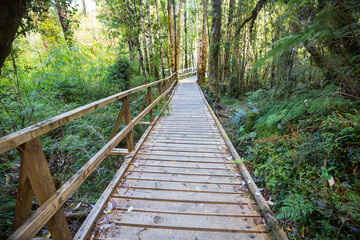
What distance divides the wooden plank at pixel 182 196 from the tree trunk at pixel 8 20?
7.00 feet

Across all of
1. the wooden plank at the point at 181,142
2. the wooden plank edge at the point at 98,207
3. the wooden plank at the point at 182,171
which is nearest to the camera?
the wooden plank edge at the point at 98,207

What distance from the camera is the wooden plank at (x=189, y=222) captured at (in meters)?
1.83

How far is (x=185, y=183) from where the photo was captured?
2574mm

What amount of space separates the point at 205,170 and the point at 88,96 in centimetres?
624

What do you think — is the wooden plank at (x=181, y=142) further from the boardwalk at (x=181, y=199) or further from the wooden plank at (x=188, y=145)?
the boardwalk at (x=181, y=199)

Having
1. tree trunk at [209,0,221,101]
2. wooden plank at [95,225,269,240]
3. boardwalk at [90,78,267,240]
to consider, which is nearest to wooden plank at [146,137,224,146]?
boardwalk at [90,78,267,240]

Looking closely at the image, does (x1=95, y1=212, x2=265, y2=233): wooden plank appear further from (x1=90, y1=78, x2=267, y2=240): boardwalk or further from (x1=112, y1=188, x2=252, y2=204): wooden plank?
(x1=112, y1=188, x2=252, y2=204): wooden plank

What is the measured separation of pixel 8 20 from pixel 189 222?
2956mm

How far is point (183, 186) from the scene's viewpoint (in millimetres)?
2504

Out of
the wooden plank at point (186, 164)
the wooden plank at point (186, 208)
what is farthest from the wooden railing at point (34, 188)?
the wooden plank at point (186, 164)

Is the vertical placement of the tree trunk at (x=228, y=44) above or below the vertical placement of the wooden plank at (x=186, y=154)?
above

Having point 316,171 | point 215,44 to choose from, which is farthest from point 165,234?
point 215,44

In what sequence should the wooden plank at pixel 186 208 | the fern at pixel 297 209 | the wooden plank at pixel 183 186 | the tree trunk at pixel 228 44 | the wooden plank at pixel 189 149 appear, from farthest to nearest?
the tree trunk at pixel 228 44, the wooden plank at pixel 189 149, the wooden plank at pixel 183 186, the wooden plank at pixel 186 208, the fern at pixel 297 209

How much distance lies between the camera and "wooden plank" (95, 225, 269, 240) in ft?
5.65
